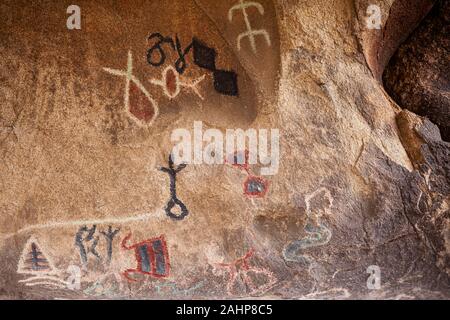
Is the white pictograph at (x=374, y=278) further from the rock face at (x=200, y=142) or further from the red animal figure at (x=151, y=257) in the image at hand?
the red animal figure at (x=151, y=257)

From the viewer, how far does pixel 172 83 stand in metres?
2.29

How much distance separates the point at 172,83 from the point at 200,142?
0.26 metres

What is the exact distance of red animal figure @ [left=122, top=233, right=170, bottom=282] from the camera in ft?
7.55

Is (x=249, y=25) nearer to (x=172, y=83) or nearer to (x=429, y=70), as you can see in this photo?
(x=172, y=83)

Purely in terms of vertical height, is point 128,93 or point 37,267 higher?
point 128,93

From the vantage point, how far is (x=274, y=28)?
225 cm

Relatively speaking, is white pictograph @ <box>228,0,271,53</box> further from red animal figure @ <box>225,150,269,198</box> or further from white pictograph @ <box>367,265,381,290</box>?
white pictograph @ <box>367,265,381,290</box>

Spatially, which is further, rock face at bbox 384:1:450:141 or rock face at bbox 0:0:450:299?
rock face at bbox 384:1:450:141

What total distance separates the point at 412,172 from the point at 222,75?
84cm

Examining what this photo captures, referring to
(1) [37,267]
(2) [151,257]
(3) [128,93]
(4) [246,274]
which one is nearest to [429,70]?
(4) [246,274]

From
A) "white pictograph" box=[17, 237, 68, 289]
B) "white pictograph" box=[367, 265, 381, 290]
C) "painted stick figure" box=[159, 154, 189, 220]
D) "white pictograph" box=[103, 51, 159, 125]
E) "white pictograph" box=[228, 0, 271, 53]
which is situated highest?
"white pictograph" box=[228, 0, 271, 53]

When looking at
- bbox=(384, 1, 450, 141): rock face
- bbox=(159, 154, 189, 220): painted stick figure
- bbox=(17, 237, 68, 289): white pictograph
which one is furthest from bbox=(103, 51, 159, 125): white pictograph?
bbox=(384, 1, 450, 141): rock face

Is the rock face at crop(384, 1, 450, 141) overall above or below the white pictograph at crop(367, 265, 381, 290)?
above

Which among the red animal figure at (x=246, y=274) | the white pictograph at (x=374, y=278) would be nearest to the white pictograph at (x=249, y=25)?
the red animal figure at (x=246, y=274)
